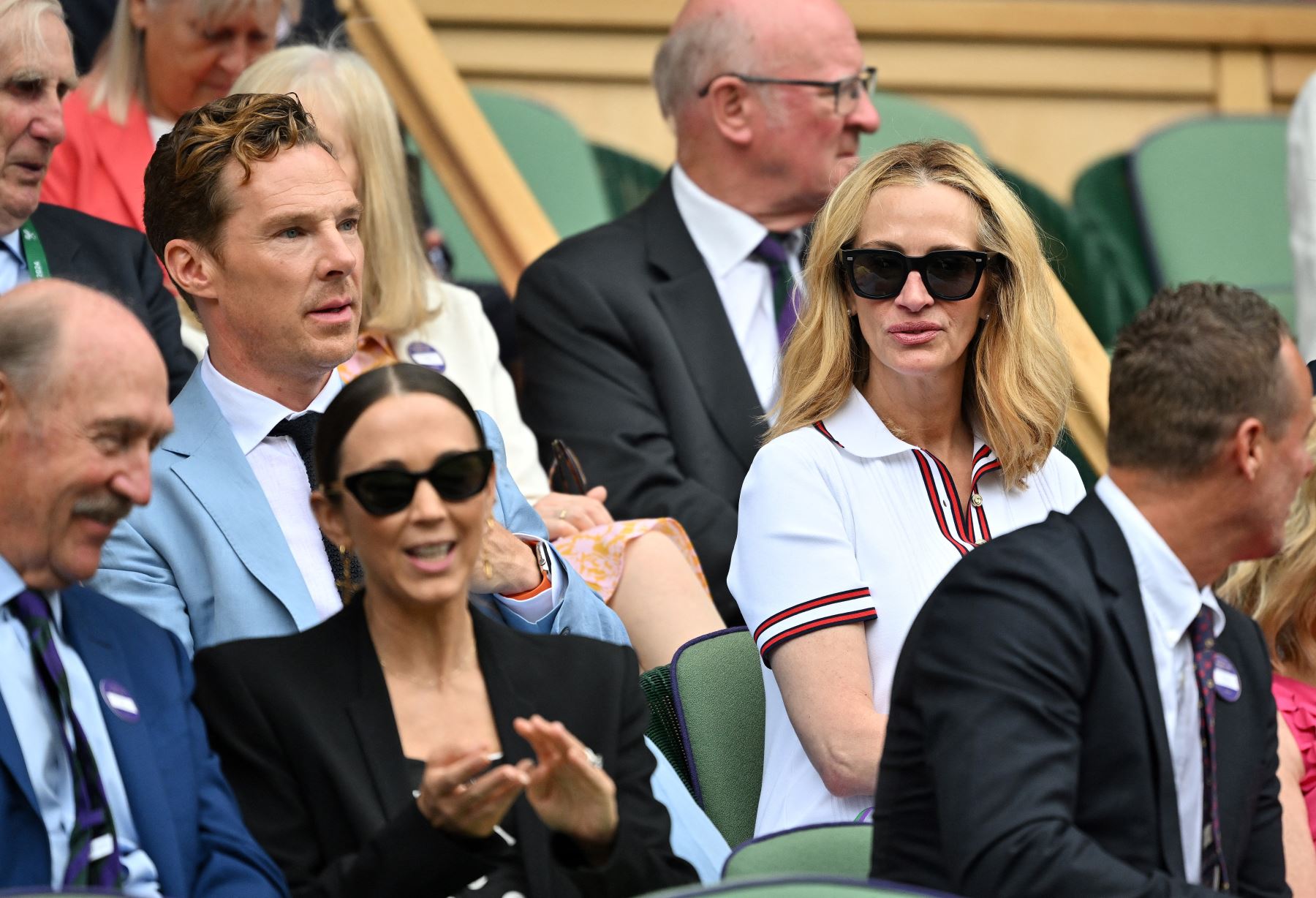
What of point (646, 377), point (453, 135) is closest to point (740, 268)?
point (646, 377)

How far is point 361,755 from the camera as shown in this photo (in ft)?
7.10

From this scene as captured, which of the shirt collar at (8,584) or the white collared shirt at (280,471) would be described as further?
the white collared shirt at (280,471)

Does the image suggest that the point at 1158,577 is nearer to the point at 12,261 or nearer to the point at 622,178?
the point at 12,261

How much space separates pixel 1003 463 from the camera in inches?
113

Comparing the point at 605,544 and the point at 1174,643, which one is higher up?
the point at 605,544

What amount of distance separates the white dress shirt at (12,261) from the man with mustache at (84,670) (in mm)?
1183

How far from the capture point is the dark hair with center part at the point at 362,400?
2.18 meters

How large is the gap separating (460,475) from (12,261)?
4.73ft

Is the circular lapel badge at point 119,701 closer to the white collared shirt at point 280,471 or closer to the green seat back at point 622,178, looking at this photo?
the white collared shirt at point 280,471

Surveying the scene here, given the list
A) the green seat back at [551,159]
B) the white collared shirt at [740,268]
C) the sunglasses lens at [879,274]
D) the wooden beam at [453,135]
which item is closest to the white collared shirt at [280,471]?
the sunglasses lens at [879,274]

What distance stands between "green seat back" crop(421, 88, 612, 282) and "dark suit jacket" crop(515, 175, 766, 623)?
1.16 meters

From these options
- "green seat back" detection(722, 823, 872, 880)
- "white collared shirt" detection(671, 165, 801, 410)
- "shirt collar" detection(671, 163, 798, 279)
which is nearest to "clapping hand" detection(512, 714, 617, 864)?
"green seat back" detection(722, 823, 872, 880)

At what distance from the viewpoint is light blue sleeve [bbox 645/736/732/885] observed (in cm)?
242

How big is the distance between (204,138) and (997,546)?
133 centimetres
